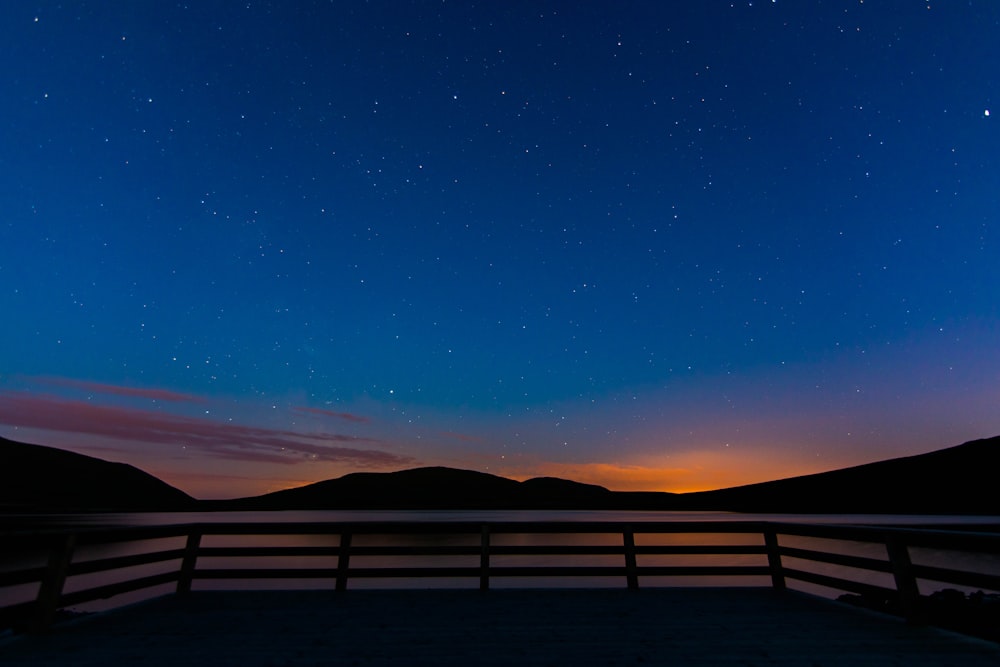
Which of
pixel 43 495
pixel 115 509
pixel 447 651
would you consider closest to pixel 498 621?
pixel 447 651

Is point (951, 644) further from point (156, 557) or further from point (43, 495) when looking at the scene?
point (43, 495)

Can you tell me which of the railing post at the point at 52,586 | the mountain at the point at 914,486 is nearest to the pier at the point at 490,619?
the railing post at the point at 52,586

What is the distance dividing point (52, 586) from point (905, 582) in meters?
8.98

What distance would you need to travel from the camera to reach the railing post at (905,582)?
18.2ft

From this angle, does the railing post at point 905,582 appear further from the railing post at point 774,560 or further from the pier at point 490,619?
the railing post at point 774,560

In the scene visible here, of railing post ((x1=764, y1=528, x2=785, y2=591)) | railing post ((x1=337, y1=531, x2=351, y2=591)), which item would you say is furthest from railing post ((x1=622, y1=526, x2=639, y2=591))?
railing post ((x1=337, y1=531, x2=351, y2=591))

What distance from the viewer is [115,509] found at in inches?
7274

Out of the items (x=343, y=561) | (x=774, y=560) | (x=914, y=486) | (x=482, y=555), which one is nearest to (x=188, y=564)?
(x=343, y=561)

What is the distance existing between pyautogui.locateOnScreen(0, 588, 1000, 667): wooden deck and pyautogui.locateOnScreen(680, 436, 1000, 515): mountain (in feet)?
576

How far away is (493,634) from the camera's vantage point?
5203 millimetres

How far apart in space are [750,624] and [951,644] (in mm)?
1693

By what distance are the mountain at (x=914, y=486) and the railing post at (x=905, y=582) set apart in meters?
175

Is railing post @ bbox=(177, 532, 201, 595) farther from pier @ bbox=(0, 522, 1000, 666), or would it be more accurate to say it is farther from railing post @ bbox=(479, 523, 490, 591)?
railing post @ bbox=(479, 523, 490, 591)

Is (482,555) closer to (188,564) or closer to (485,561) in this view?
(485,561)
